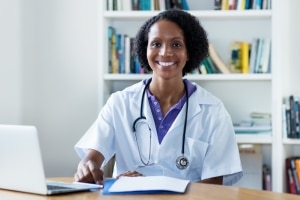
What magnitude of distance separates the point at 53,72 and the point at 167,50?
4.79ft

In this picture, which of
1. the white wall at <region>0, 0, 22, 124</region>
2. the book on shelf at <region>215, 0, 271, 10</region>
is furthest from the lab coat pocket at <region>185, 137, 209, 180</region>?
the white wall at <region>0, 0, 22, 124</region>

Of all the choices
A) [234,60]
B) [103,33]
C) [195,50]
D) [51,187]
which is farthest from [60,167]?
[51,187]

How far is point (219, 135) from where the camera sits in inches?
86.7

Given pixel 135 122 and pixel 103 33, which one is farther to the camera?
pixel 103 33

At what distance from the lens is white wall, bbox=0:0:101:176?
11.7 feet

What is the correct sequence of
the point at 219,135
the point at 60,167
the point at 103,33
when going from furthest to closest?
the point at 60,167 < the point at 103,33 < the point at 219,135

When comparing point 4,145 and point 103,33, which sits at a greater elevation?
point 103,33

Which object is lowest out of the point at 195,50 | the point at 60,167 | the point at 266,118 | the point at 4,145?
the point at 60,167

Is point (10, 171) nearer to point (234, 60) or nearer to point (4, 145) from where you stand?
point (4, 145)

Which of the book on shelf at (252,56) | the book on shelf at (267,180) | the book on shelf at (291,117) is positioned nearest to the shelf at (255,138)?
the book on shelf at (291,117)

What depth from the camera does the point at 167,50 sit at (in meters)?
2.30

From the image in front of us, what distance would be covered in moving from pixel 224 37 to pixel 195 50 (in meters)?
1.05

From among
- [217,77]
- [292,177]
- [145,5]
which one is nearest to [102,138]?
[217,77]

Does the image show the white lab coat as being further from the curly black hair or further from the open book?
the open book
